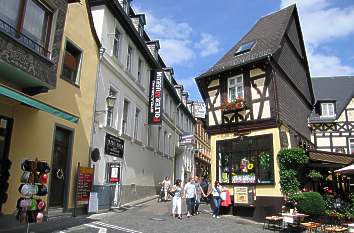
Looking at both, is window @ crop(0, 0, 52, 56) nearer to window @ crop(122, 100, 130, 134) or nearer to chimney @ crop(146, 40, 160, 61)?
window @ crop(122, 100, 130, 134)

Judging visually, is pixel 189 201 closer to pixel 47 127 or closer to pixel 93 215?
pixel 93 215

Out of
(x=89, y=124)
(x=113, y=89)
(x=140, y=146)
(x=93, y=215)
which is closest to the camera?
(x=93, y=215)

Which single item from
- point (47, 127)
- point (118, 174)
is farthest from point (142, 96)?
point (47, 127)

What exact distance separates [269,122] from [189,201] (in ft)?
16.6

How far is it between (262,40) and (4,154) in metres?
14.0

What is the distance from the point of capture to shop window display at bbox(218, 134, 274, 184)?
52.3ft

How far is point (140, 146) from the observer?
2162 cm

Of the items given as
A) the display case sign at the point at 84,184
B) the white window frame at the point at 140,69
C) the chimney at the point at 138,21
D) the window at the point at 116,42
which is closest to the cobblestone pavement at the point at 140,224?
the display case sign at the point at 84,184

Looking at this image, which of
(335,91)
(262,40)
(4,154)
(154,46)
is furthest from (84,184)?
(335,91)

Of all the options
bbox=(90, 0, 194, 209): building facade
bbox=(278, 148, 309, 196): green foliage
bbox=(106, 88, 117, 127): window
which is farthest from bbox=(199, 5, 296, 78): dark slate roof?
Result: bbox=(106, 88, 117, 127): window

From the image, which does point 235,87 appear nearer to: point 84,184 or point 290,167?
point 290,167

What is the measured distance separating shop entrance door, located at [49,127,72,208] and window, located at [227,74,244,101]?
27.9ft

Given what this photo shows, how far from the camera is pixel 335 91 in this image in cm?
3022

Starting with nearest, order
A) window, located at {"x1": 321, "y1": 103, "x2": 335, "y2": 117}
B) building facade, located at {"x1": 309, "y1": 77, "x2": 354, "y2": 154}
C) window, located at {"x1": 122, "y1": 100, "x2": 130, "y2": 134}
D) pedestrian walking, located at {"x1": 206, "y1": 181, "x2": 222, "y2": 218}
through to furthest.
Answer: pedestrian walking, located at {"x1": 206, "y1": 181, "x2": 222, "y2": 218} < window, located at {"x1": 122, "y1": 100, "x2": 130, "y2": 134} < building facade, located at {"x1": 309, "y1": 77, "x2": 354, "y2": 154} < window, located at {"x1": 321, "y1": 103, "x2": 335, "y2": 117}
